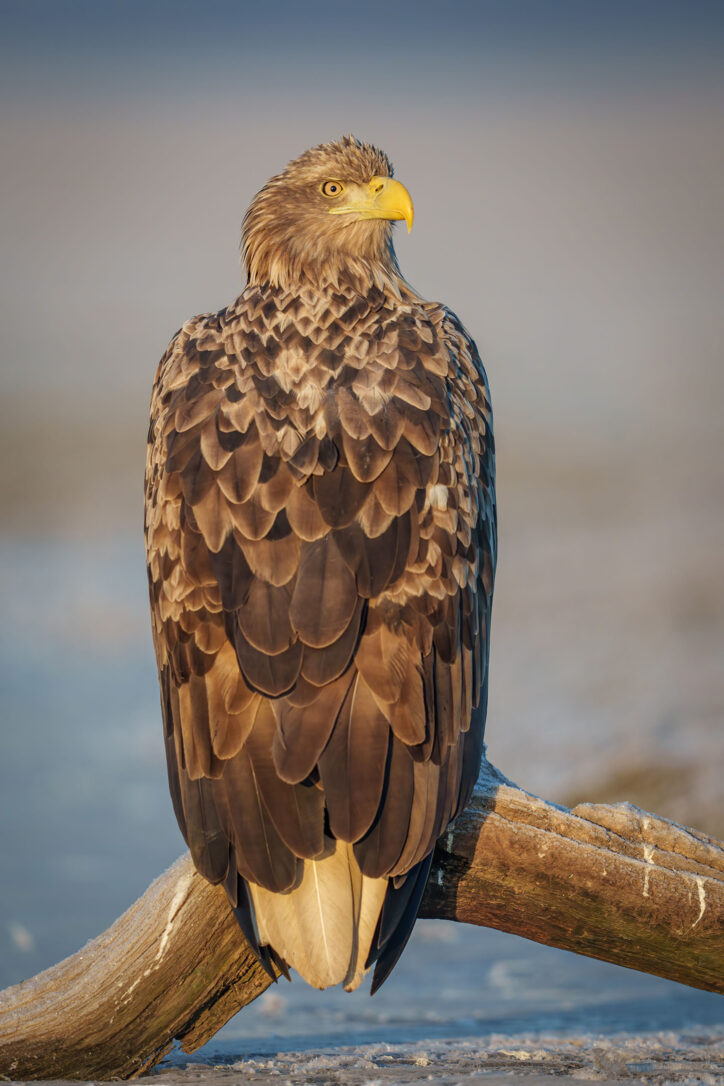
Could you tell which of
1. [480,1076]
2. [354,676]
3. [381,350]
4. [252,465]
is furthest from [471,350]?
[480,1076]

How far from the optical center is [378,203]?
479 cm

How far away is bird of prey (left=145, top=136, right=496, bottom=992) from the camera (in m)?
3.32

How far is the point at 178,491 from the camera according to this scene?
3777 mm

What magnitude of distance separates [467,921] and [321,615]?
4.80 feet

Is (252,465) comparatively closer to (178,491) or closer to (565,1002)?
(178,491)

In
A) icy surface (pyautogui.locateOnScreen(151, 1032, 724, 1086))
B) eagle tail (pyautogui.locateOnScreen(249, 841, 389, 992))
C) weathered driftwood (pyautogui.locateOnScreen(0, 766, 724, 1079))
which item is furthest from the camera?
icy surface (pyautogui.locateOnScreen(151, 1032, 724, 1086))

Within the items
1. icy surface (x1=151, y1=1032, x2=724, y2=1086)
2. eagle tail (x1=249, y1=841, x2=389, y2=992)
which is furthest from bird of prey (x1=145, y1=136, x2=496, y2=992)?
icy surface (x1=151, y1=1032, x2=724, y2=1086)

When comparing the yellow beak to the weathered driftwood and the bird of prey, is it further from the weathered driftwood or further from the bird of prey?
the weathered driftwood

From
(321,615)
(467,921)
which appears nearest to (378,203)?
(321,615)

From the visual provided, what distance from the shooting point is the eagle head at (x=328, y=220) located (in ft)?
15.4

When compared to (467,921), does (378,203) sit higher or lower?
higher

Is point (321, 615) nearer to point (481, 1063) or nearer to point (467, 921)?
point (467, 921)

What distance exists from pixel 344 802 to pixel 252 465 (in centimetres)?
110

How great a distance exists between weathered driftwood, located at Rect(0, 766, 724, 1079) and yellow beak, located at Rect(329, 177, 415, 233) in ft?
7.52
